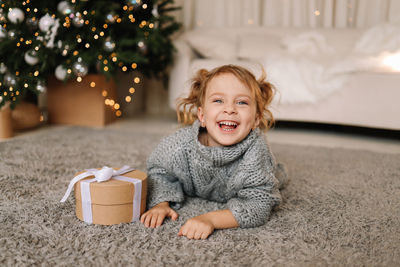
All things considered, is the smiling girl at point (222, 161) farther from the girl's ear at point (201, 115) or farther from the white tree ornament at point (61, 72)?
the white tree ornament at point (61, 72)

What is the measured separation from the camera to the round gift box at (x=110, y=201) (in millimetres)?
862

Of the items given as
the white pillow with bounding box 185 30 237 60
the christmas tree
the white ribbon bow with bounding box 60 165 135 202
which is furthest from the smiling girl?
the white pillow with bounding box 185 30 237 60

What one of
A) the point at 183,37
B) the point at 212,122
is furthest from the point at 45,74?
the point at 212,122

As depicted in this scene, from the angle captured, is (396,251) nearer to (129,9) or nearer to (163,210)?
(163,210)

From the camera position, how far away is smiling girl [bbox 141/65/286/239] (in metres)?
0.93

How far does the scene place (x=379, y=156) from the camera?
1681 millimetres

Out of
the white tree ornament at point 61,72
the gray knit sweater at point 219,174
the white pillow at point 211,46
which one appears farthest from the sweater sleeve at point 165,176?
the white pillow at point 211,46

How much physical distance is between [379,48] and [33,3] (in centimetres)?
198

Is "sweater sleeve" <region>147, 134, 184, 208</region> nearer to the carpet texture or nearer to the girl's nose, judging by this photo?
the carpet texture

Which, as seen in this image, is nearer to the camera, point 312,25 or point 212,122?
point 212,122

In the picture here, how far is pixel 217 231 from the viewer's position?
2.92 feet

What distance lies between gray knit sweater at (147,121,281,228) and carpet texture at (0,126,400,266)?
1.7 inches

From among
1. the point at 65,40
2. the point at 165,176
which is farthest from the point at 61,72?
the point at 165,176

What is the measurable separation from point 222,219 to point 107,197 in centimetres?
28
